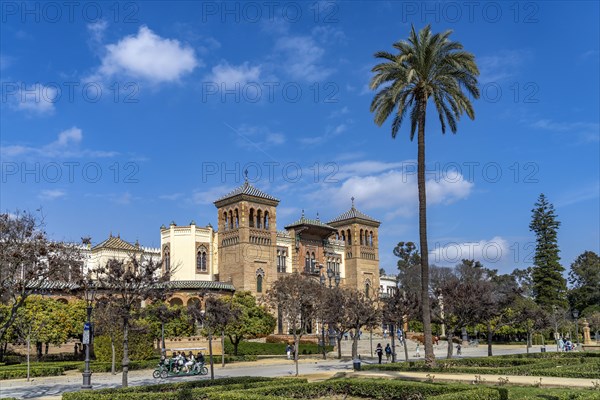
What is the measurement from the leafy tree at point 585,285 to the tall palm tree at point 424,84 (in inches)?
2652

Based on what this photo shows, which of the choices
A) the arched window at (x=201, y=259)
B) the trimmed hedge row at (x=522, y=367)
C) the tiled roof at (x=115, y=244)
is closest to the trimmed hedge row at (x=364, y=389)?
the trimmed hedge row at (x=522, y=367)

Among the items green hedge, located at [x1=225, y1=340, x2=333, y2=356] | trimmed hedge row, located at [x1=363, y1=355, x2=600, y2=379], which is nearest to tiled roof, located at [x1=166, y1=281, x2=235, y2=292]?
green hedge, located at [x1=225, y1=340, x2=333, y2=356]

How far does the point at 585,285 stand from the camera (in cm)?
8844

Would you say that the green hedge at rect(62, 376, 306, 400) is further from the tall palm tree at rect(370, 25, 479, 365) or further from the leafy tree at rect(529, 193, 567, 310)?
the leafy tree at rect(529, 193, 567, 310)

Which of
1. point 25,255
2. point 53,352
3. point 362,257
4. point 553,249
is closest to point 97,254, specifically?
point 53,352

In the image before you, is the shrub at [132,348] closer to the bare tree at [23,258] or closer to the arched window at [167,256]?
the bare tree at [23,258]

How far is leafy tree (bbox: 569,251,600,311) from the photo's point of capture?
8500 centimetres

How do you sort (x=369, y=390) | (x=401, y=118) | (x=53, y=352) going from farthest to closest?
(x=53, y=352) → (x=401, y=118) → (x=369, y=390)

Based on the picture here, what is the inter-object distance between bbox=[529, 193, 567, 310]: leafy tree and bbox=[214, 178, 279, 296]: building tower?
35.2m

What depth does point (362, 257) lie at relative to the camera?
3002 inches

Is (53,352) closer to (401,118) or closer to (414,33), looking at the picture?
(401,118)

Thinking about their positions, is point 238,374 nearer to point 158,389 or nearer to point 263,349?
point 158,389

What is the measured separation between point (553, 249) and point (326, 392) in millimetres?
65565

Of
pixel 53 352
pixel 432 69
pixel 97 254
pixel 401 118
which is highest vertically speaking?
pixel 432 69
